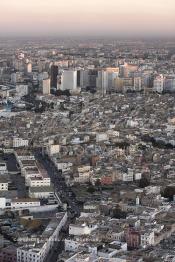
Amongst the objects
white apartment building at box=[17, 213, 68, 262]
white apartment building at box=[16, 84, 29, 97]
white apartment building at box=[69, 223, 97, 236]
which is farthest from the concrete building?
white apartment building at box=[69, 223, 97, 236]

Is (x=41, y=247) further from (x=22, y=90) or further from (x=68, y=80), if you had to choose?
(x=68, y=80)

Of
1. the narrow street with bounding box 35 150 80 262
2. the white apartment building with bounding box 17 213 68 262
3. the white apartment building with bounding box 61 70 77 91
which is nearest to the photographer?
the white apartment building with bounding box 17 213 68 262

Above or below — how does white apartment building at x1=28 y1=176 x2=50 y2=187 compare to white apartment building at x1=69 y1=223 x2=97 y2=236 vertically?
below

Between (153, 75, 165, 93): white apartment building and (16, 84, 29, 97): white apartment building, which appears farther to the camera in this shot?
(153, 75, 165, 93): white apartment building

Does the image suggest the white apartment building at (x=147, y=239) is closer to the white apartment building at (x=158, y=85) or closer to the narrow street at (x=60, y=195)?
the narrow street at (x=60, y=195)

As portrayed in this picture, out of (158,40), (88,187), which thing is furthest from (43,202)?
(158,40)

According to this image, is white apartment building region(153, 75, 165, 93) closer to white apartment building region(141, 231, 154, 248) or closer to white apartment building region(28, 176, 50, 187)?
white apartment building region(28, 176, 50, 187)

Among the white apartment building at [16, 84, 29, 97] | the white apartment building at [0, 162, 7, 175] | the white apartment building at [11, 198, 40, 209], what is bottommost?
the white apartment building at [16, 84, 29, 97]

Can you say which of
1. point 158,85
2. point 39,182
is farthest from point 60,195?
point 158,85

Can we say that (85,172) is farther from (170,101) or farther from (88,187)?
(170,101)

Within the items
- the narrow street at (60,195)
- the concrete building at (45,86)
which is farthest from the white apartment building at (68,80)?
the narrow street at (60,195)

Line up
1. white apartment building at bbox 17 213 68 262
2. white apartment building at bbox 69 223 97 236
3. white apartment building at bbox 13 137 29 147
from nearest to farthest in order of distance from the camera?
white apartment building at bbox 17 213 68 262 < white apartment building at bbox 69 223 97 236 < white apartment building at bbox 13 137 29 147
